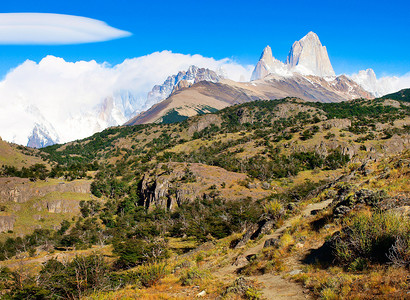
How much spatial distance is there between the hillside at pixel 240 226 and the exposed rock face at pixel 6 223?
6023 millimetres

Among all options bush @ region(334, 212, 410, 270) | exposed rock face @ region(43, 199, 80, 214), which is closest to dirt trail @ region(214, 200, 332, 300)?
bush @ region(334, 212, 410, 270)

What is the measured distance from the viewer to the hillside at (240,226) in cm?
1168

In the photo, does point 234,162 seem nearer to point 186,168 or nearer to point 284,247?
point 186,168

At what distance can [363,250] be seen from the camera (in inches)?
440

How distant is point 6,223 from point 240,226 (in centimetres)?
9187

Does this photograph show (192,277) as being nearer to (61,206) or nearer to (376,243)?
(376,243)

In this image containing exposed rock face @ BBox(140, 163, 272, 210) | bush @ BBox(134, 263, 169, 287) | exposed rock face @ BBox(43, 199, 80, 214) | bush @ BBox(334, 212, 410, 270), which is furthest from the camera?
exposed rock face @ BBox(43, 199, 80, 214)

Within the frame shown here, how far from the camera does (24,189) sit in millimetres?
111125

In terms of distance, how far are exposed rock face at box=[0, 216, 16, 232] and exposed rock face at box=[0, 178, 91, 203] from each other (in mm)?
15866

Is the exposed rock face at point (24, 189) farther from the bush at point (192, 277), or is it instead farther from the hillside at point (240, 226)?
the bush at point (192, 277)

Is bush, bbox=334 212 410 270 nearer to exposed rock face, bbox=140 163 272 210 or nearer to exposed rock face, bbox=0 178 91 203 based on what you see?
exposed rock face, bbox=140 163 272 210

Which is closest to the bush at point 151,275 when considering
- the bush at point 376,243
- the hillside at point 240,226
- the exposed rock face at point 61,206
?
the hillside at point 240,226

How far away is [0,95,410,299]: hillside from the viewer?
11680mm

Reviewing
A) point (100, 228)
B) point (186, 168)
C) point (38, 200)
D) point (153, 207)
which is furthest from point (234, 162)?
point (38, 200)
